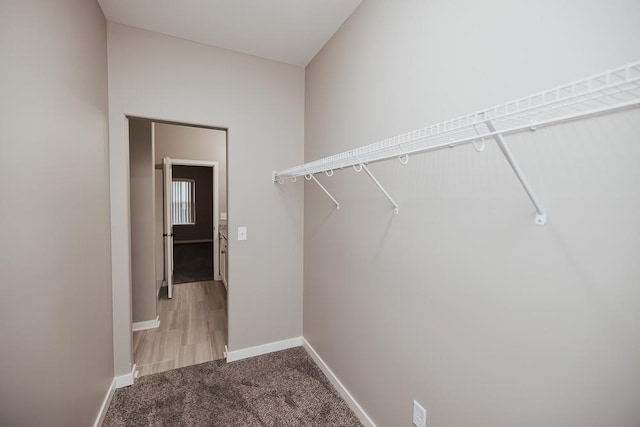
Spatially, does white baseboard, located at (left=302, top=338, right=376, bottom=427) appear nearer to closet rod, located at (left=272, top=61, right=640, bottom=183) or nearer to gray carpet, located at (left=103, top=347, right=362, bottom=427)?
gray carpet, located at (left=103, top=347, right=362, bottom=427)

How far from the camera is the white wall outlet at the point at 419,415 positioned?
135 centimetres

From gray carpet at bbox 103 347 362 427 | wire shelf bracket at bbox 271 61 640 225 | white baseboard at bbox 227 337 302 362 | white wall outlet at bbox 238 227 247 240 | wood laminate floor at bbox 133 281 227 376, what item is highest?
wire shelf bracket at bbox 271 61 640 225

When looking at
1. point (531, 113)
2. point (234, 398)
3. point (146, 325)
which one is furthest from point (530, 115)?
point (146, 325)

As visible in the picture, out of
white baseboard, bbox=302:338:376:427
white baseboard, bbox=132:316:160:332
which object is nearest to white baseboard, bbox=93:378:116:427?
white baseboard, bbox=132:316:160:332

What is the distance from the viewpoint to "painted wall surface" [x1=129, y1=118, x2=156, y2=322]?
2949 millimetres

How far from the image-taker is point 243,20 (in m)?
1.97

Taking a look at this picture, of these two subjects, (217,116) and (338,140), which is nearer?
(338,140)

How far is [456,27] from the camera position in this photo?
1151 millimetres

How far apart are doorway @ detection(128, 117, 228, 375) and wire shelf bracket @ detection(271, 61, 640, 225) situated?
201 centimetres

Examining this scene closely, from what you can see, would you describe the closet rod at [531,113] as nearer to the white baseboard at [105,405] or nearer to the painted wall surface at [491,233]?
the painted wall surface at [491,233]

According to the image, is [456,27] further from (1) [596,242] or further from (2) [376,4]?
(1) [596,242]

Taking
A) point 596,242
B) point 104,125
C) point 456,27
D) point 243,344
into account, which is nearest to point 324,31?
point 456,27

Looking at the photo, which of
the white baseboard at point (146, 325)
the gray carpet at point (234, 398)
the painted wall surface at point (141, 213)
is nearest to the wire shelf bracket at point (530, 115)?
the gray carpet at point (234, 398)

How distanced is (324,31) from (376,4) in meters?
0.54
